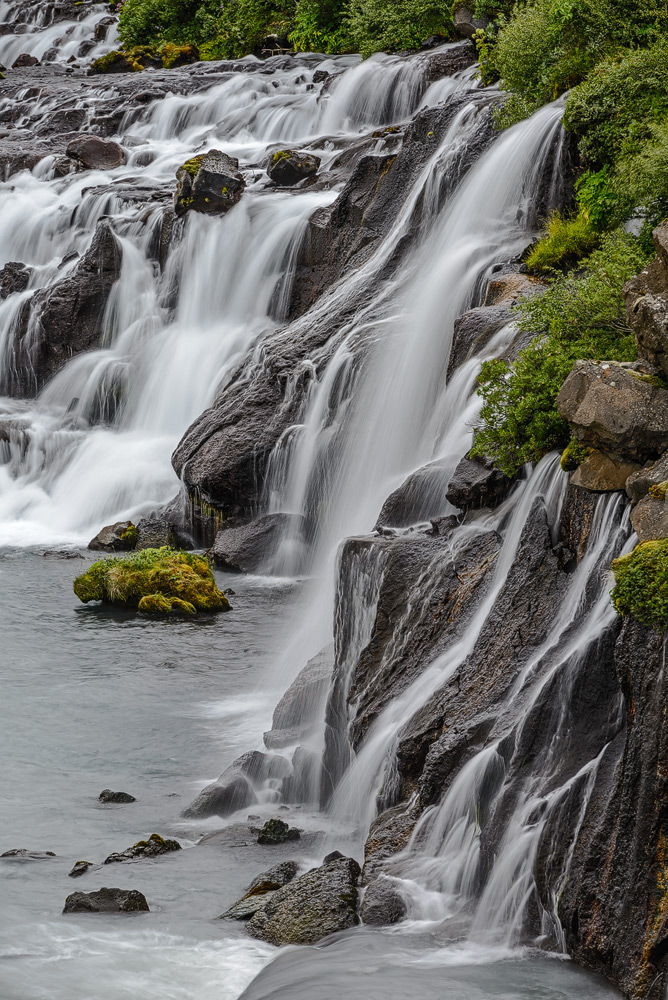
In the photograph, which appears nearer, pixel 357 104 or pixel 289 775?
pixel 289 775

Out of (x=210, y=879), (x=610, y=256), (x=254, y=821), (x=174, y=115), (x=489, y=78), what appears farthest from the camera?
(x=174, y=115)

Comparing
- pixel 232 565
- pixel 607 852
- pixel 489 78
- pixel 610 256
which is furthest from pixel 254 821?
pixel 489 78

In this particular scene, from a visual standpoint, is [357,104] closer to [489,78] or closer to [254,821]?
[489,78]

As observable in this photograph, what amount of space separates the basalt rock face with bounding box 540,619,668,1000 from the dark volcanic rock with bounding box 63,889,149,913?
2.95 m

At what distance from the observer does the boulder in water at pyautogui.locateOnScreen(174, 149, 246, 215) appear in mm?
24234

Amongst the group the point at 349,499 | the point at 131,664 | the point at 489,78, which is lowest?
the point at 131,664

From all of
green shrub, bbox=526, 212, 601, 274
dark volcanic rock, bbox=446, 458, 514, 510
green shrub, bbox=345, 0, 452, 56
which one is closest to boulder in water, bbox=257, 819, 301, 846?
dark volcanic rock, bbox=446, 458, 514, 510

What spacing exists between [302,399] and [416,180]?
5.14 m

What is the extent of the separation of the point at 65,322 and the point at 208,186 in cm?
435

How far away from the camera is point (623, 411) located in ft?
27.9

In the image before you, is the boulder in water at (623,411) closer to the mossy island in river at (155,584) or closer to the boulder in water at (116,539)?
the mossy island in river at (155,584)

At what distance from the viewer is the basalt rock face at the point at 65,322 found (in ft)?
81.8

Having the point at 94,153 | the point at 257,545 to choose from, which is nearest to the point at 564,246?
the point at 257,545

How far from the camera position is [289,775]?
1046 centimetres
